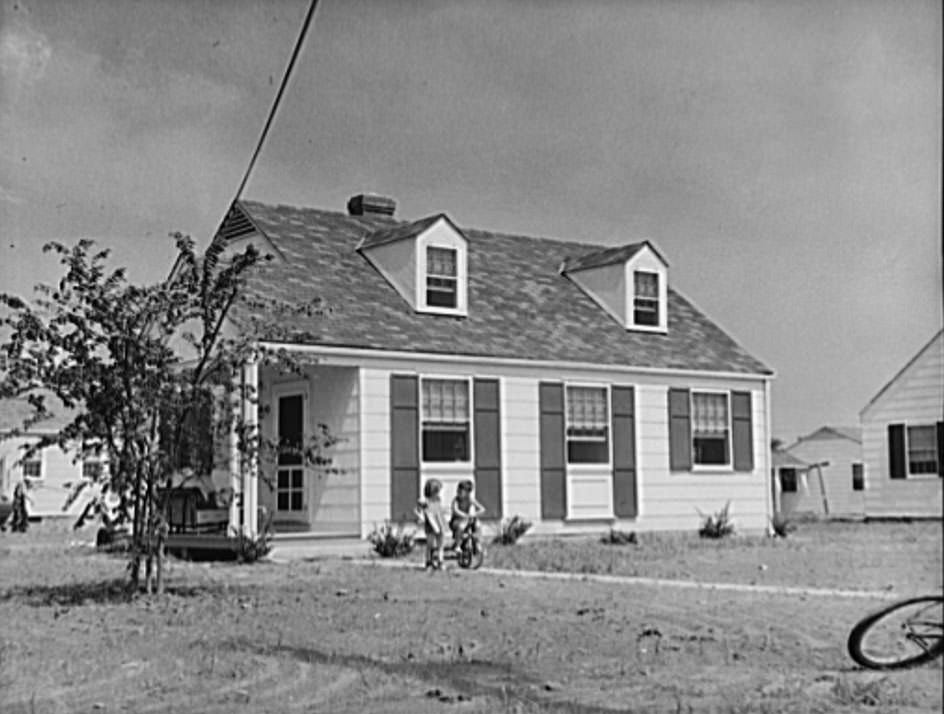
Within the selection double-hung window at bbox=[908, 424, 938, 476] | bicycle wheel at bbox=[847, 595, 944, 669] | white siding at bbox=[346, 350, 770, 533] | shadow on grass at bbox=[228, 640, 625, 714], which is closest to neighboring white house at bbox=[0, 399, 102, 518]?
shadow on grass at bbox=[228, 640, 625, 714]

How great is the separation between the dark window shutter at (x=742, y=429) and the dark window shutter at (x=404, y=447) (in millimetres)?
4598

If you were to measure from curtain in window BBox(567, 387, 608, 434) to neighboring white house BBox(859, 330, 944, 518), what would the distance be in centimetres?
280

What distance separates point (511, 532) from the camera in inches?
546

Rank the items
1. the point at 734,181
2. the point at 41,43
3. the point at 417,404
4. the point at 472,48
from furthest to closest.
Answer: the point at 417,404 → the point at 734,181 → the point at 472,48 → the point at 41,43

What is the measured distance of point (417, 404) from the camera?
44.6ft

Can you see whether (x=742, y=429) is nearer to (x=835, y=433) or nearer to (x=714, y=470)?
(x=714, y=470)

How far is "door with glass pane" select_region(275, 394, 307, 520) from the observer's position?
469 inches

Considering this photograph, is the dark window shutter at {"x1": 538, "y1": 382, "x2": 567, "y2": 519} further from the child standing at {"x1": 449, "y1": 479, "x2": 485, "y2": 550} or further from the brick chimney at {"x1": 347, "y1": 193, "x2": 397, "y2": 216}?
the brick chimney at {"x1": 347, "y1": 193, "x2": 397, "y2": 216}

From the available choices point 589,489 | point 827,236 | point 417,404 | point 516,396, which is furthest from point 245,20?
point 589,489

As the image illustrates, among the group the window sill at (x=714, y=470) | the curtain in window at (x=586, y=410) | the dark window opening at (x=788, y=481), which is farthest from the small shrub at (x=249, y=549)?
the dark window opening at (x=788, y=481)

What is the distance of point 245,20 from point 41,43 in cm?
75

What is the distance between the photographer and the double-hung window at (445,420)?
13.8 m

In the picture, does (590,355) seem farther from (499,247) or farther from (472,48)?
(472,48)

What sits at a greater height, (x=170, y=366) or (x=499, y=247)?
(x=499, y=247)
